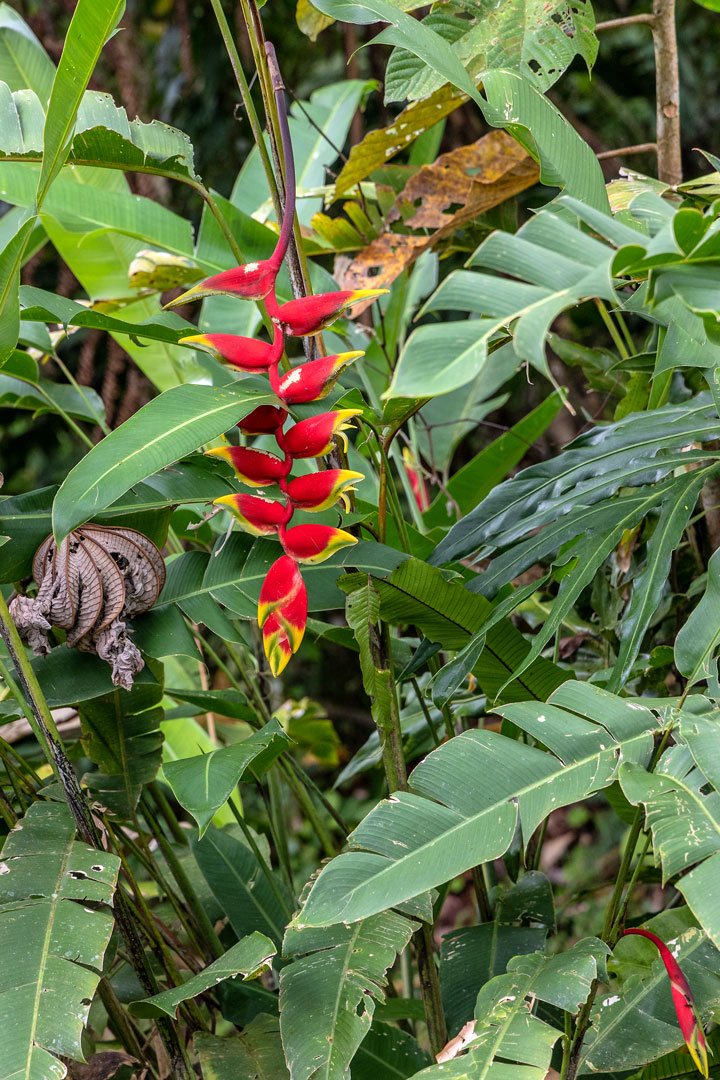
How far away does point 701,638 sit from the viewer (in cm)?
54

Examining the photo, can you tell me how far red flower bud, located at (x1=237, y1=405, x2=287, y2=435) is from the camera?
0.52 metres

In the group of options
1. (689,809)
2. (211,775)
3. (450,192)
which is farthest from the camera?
(450,192)

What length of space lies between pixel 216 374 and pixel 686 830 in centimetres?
50

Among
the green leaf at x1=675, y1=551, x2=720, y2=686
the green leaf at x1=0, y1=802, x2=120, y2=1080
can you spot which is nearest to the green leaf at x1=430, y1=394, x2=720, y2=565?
the green leaf at x1=675, y1=551, x2=720, y2=686

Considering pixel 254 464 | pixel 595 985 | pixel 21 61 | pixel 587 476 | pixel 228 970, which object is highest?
pixel 21 61

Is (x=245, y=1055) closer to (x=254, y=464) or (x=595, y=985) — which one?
(x=595, y=985)

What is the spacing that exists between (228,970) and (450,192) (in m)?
0.70

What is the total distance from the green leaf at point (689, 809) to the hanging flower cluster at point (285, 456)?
0.20 metres

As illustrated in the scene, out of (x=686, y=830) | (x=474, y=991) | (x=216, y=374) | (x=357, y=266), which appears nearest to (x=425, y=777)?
(x=686, y=830)

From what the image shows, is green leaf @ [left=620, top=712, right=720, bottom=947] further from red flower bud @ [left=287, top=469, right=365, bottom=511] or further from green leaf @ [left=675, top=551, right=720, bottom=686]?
red flower bud @ [left=287, top=469, right=365, bottom=511]

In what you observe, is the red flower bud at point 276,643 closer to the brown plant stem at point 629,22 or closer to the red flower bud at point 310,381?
the red flower bud at point 310,381

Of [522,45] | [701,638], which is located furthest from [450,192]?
[701,638]

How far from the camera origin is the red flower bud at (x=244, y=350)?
503 millimetres

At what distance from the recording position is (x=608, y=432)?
2.34 feet
